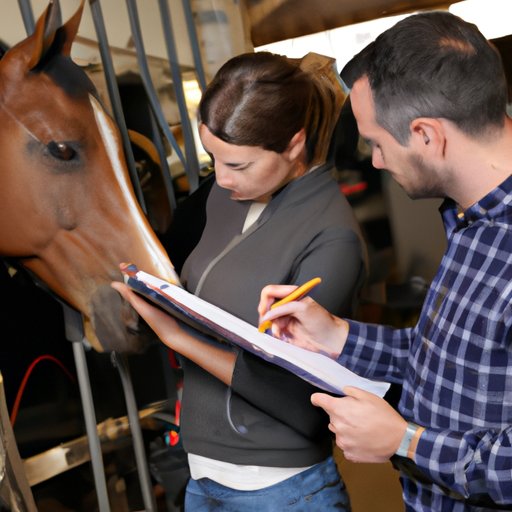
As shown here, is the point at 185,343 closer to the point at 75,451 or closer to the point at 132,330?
→ the point at 132,330

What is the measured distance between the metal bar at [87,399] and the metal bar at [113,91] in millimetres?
242

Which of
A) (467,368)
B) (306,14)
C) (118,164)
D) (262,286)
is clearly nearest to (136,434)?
(262,286)

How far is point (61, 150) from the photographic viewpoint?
1.17 meters

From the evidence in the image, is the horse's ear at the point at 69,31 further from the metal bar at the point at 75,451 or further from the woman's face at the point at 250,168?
the metal bar at the point at 75,451

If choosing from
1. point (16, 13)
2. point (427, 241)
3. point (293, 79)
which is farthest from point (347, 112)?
point (16, 13)

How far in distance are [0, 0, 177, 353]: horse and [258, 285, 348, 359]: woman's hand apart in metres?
0.28

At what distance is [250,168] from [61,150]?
0.31 metres

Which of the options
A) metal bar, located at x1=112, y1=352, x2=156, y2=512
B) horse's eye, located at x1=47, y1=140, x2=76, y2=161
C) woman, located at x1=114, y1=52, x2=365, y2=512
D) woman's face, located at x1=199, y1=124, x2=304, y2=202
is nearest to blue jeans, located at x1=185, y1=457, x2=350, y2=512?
woman, located at x1=114, y1=52, x2=365, y2=512

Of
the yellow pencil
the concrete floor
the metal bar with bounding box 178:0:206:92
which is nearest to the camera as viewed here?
the yellow pencil

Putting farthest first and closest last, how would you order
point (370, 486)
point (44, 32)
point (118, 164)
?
point (370, 486)
point (118, 164)
point (44, 32)

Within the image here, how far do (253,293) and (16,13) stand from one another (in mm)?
589

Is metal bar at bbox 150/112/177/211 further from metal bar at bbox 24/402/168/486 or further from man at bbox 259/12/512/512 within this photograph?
man at bbox 259/12/512/512

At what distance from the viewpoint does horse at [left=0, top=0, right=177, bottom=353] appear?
113 cm

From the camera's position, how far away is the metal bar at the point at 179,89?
1.32m
